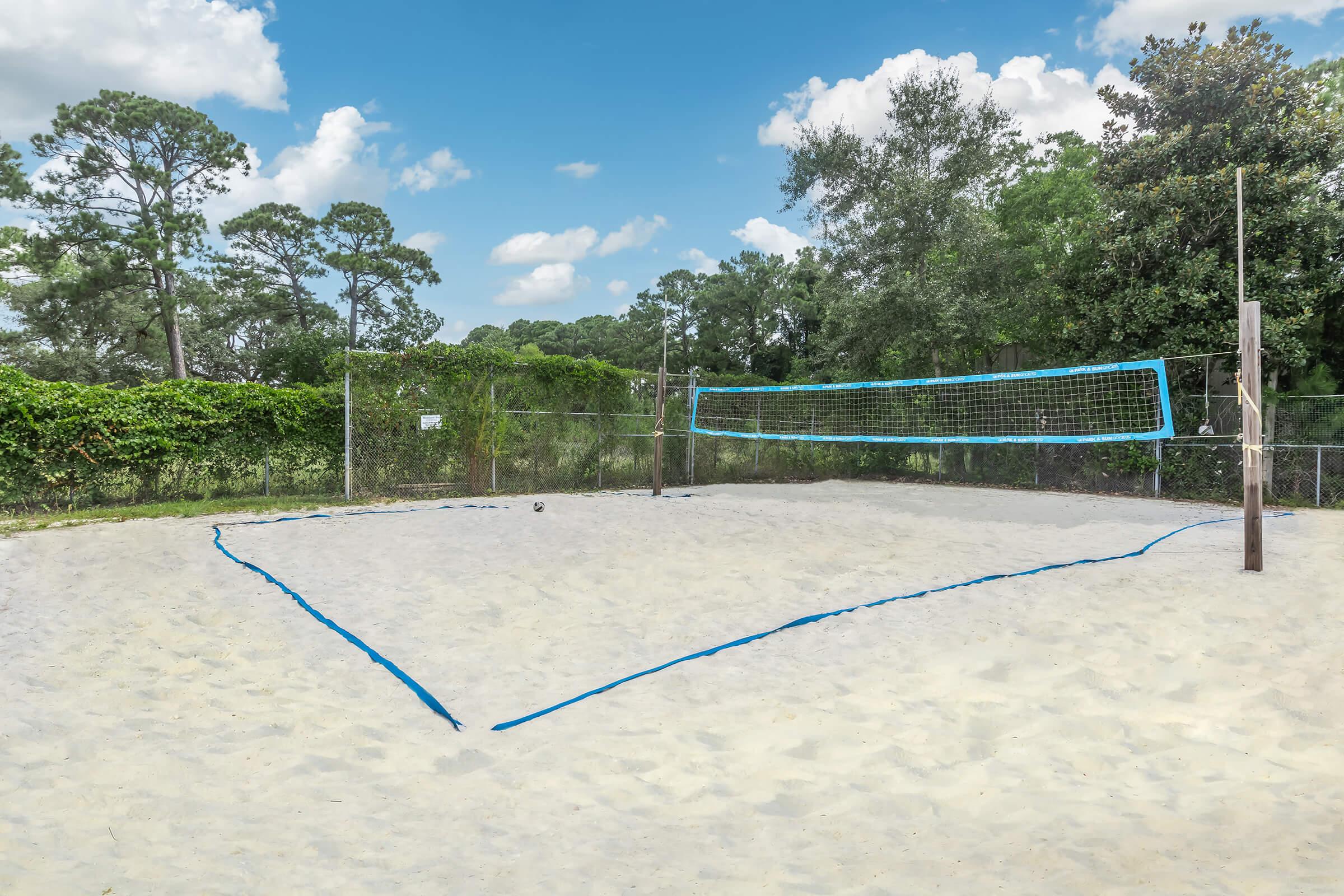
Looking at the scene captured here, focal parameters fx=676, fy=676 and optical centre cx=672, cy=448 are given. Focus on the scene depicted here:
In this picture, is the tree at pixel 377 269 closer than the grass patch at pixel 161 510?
No

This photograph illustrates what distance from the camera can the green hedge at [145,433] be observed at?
23.9ft

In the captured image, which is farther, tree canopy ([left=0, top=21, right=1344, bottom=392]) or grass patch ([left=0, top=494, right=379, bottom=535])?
tree canopy ([left=0, top=21, right=1344, bottom=392])

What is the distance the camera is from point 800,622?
375cm

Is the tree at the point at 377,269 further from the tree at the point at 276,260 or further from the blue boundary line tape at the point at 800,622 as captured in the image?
the blue boundary line tape at the point at 800,622

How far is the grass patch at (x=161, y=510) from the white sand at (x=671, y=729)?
6.14ft

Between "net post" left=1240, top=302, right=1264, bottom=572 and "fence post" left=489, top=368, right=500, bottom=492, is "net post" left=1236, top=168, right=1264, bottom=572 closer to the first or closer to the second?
"net post" left=1240, top=302, right=1264, bottom=572

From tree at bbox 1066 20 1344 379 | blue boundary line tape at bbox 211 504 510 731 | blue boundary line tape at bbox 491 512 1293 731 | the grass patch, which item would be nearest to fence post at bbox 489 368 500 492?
the grass patch

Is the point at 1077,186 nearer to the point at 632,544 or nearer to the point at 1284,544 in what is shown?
the point at 1284,544

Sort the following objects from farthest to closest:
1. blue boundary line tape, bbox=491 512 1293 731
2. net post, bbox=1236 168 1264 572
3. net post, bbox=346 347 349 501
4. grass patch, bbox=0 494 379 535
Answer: net post, bbox=346 347 349 501, grass patch, bbox=0 494 379 535, net post, bbox=1236 168 1264 572, blue boundary line tape, bbox=491 512 1293 731

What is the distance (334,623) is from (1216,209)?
12.2 metres

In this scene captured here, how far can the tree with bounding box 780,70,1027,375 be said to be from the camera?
41.8 feet

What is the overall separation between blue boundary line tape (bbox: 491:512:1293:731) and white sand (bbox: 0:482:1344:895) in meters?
0.05

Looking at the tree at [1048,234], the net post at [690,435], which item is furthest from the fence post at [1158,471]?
the net post at [690,435]

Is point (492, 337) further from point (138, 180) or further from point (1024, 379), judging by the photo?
point (1024, 379)
